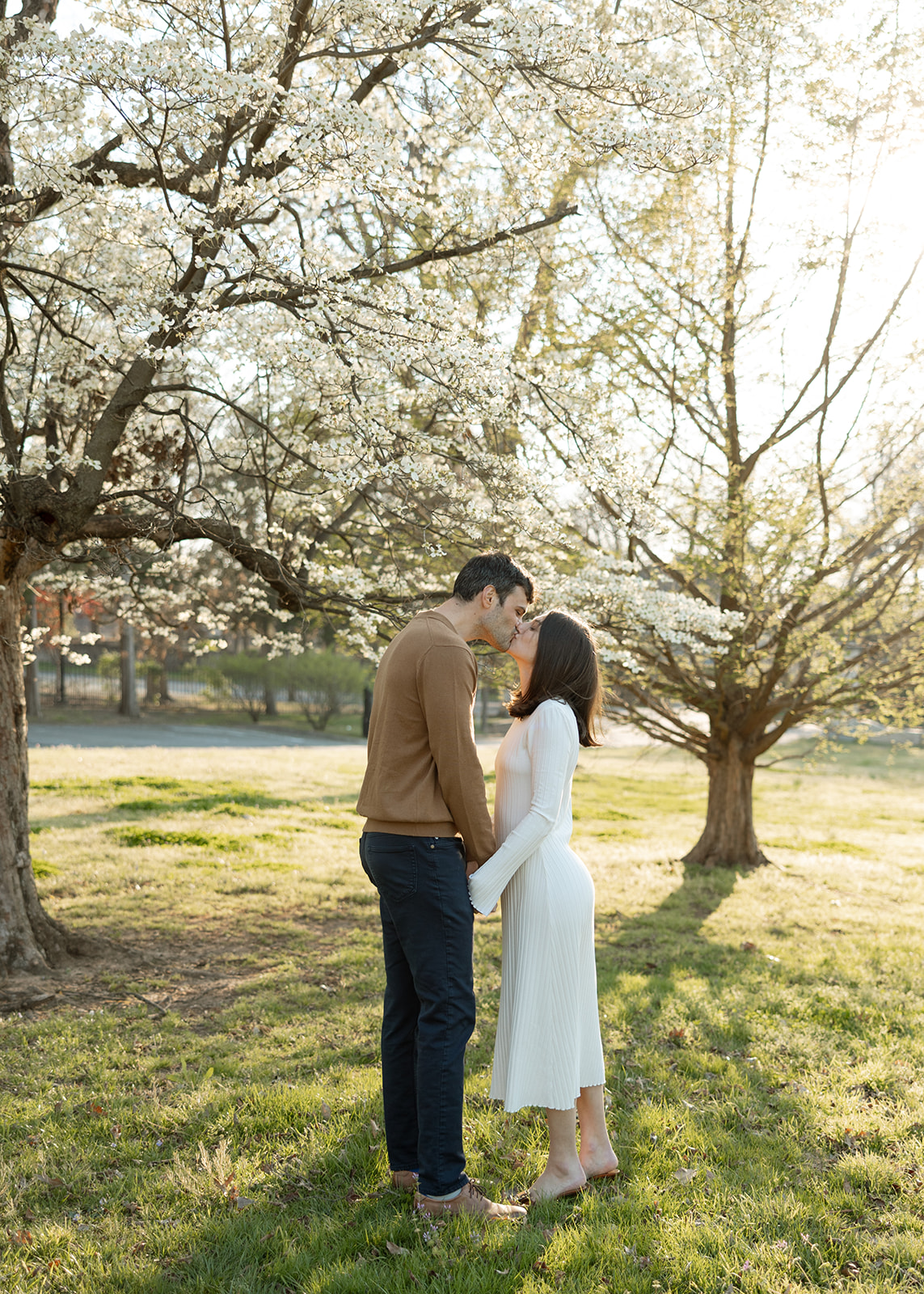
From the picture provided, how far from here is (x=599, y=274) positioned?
9391mm

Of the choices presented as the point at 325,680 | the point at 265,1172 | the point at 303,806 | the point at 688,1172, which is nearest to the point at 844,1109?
the point at 688,1172

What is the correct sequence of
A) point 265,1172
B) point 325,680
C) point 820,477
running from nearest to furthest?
point 265,1172
point 820,477
point 325,680

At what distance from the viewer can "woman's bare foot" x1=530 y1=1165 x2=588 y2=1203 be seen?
3287 mm

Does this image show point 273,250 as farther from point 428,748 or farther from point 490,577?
point 428,748

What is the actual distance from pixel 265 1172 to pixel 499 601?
7.61ft

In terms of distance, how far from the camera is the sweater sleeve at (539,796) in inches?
124

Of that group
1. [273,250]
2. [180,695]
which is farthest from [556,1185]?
[180,695]

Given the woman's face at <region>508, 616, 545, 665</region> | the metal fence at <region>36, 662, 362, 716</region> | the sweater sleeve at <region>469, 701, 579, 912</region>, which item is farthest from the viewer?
the metal fence at <region>36, 662, 362, 716</region>

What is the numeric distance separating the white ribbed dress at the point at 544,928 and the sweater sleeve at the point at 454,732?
0.23 m

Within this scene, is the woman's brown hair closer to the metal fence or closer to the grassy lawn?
the grassy lawn

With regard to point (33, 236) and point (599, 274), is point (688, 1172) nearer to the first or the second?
point (33, 236)

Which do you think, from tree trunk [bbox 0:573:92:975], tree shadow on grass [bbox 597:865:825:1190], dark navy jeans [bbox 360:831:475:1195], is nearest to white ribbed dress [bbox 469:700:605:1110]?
dark navy jeans [bbox 360:831:475:1195]

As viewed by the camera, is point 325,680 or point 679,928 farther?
point 325,680

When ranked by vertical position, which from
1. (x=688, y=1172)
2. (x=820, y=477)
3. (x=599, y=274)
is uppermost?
(x=599, y=274)
